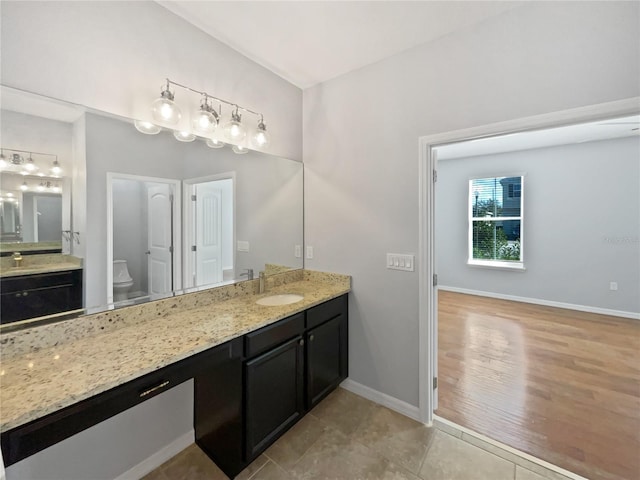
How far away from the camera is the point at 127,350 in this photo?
3.84ft

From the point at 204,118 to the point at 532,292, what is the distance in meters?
5.49

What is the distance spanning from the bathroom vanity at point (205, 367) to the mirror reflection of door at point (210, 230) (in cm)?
14

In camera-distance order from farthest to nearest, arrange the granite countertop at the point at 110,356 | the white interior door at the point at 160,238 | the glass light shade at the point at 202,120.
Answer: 1. the glass light shade at the point at 202,120
2. the white interior door at the point at 160,238
3. the granite countertop at the point at 110,356

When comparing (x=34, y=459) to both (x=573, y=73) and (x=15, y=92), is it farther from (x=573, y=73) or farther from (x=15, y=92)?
(x=573, y=73)

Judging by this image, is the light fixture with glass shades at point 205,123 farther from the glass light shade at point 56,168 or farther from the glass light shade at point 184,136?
the glass light shade at point 56,168

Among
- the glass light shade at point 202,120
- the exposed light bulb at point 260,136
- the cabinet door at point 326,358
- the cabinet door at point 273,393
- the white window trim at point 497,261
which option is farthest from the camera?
the white window trim at point 497,261

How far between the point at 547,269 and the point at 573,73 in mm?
4115

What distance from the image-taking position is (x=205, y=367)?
1.27m

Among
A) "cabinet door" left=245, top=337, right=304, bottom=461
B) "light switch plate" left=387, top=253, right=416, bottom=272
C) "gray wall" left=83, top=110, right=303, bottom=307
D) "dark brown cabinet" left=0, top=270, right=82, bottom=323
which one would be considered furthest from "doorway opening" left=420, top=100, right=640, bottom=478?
"dark brown cabinet" left=0, top=270, right=82, bottom=323

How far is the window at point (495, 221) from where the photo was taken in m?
4.76

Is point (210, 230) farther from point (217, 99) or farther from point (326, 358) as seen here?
point (326, 358)

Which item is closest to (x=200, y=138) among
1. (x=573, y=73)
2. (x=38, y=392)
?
(x=38, y=392)

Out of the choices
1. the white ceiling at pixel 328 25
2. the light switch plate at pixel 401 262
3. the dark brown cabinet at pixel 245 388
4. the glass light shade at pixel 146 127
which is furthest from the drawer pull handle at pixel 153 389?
the white ceiling at pixel 328 25

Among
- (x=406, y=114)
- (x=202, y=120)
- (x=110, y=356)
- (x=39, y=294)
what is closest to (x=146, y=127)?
(x=202, y=120)
